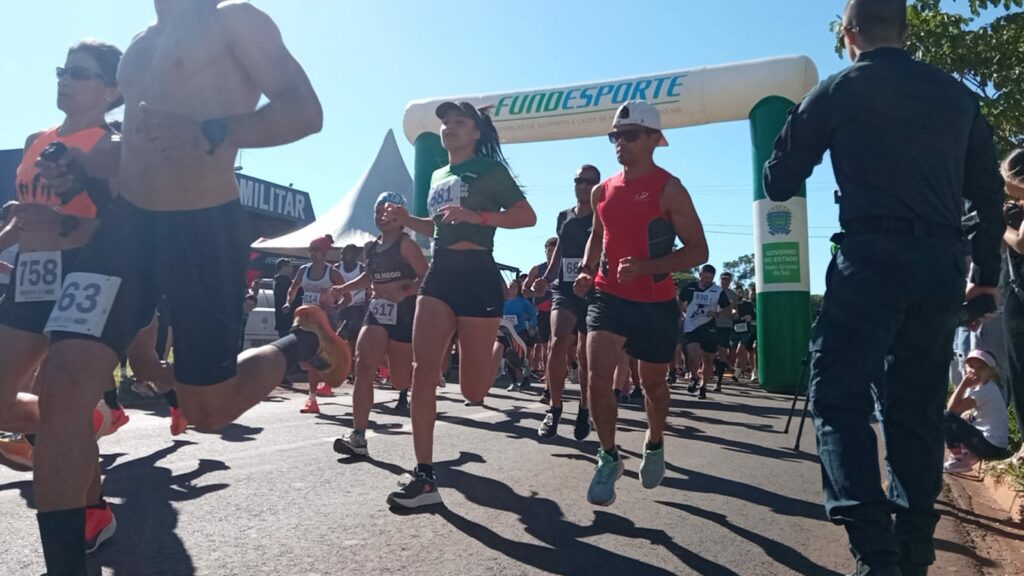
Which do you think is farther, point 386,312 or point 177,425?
point 386,312

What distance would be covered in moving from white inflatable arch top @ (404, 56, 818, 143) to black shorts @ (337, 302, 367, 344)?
157 inches

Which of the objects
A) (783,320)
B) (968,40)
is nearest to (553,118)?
(783,320)

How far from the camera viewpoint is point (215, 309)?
2.56 metres

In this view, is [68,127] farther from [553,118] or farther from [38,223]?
[553,118]

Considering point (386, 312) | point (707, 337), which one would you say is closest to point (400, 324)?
point (386, 312)

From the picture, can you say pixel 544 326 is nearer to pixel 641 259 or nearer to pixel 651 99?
pixel 651 99

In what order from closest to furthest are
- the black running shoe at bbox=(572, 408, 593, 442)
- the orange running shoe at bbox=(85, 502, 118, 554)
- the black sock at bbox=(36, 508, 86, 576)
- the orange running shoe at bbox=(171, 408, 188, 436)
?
the black sock at bbox=(36, 508, 86, 576)
the orange running shoe at bbox=(85, 502, 118, 554)
the orange running shoe at bbox=(171, 408, 188, 436)
the black running shoe at bbox=(572, 408, 593, 442)

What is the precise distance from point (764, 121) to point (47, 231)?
36.5ft

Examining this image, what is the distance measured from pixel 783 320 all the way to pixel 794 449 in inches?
264

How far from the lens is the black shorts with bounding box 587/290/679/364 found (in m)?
4.23

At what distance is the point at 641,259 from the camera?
4199mm

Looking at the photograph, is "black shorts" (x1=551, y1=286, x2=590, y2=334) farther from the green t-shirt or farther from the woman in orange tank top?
the woman in orange tank top

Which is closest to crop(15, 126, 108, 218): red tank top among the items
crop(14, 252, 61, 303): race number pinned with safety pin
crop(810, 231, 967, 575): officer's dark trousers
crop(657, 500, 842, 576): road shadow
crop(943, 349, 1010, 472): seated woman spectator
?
crop(14, 252, 61, 303): race number pinned with safety pin

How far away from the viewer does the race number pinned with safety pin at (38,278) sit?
2979 millimetres
